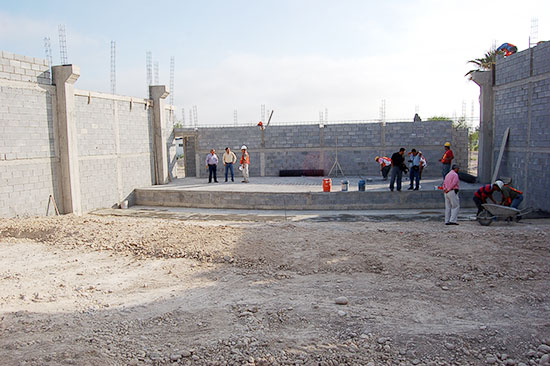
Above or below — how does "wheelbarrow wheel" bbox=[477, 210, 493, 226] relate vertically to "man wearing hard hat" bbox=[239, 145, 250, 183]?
below

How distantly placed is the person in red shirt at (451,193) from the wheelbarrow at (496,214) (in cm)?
71

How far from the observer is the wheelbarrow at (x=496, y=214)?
35.6 ft

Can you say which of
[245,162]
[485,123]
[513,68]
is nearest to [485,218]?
[513,68]

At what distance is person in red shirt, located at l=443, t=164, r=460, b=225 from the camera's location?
1075cm

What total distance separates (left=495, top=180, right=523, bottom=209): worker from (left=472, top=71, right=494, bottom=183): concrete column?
19.8 ft

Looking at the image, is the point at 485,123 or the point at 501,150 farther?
the point at 485,123

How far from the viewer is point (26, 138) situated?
1250 cm

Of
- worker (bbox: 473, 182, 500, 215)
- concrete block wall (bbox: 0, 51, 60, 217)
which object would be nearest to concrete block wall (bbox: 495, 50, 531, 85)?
worker (bbox: 473, 182, 500, 215)

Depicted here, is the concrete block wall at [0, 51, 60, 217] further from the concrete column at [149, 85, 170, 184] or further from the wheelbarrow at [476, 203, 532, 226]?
the wheelbarrow at [476, 203, 532, 226]

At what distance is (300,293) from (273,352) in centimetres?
182

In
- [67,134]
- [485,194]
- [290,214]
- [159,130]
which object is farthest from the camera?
[159,130]

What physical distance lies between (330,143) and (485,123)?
667 centimetres

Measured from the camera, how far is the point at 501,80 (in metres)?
15.9

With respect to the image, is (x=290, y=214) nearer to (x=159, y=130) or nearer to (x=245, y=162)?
(x=245, y=162)
